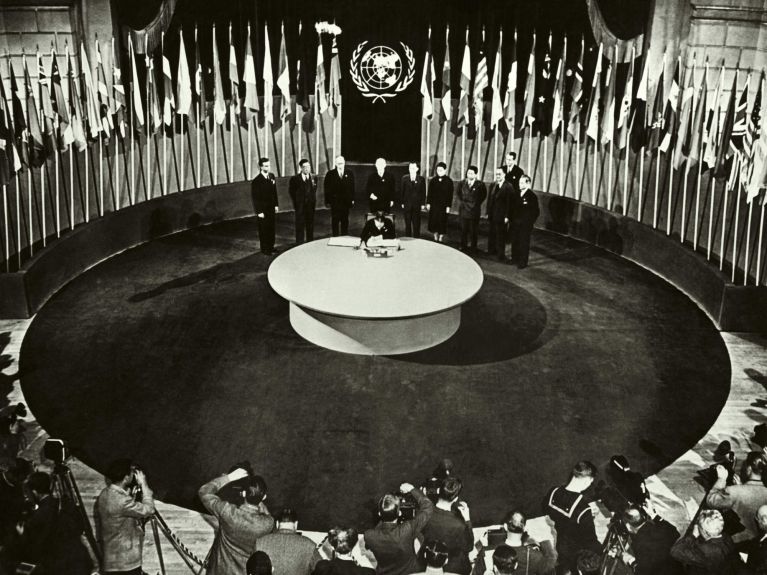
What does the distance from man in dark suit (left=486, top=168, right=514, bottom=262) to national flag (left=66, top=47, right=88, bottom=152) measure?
21.3 ft

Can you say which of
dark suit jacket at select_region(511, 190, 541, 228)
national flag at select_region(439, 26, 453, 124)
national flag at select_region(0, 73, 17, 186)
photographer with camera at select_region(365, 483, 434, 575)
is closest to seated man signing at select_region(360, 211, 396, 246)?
dark suit jacket at select_region(511, 190, 541, 228)

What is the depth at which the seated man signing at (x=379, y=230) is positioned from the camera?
1144 centimetres

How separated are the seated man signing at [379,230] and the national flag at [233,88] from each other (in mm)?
4870

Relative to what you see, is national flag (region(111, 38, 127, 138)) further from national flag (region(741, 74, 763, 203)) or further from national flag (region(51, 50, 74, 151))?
national flag (region(741, 74, 763, 203))

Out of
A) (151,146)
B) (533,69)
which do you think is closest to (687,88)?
(533,69)

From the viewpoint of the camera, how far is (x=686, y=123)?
12352 millimetres

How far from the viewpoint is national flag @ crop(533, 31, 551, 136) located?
49.4ft

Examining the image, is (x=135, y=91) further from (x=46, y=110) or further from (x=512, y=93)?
(x=512, y=93)

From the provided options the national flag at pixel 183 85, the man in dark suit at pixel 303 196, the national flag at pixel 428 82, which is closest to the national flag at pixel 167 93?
the national flag at pixel 183 85

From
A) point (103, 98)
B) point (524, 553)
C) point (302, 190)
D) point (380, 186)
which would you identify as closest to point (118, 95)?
point (103, 98)

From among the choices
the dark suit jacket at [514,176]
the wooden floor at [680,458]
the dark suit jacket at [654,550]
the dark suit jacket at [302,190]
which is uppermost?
the dark suit jacket at [514,176]

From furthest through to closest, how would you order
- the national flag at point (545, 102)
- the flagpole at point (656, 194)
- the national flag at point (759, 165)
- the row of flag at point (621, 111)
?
the national flag at point (545, 102) < the flagpole at point (656, 194) < the row of flag at point (621, 111) < the national flag at point (759, 165)

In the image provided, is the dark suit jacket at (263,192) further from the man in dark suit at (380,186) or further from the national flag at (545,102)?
the national flag at (545,102)

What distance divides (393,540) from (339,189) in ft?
27.3
